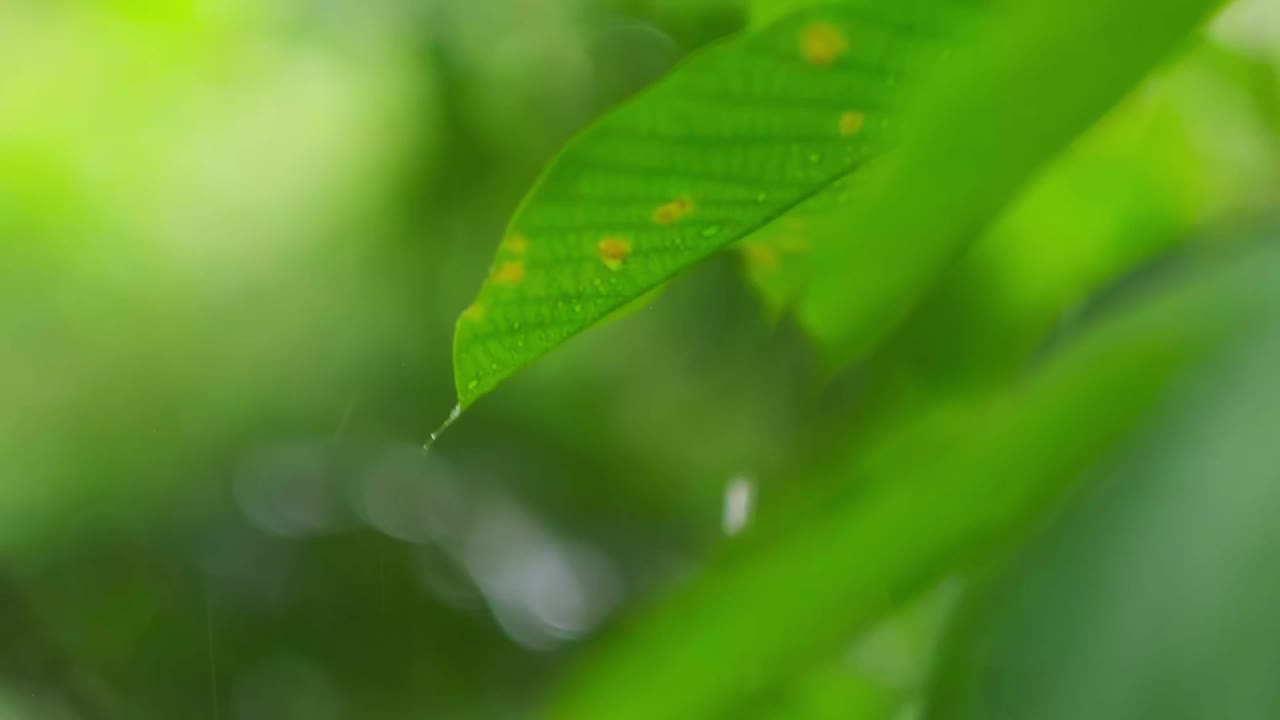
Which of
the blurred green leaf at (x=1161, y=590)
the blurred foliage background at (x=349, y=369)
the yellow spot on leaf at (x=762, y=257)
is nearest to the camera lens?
the blurred green leaf at (x=1161, y=590)

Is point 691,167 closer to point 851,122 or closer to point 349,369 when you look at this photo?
point 851,122

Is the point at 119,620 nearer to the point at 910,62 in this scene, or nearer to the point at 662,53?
the point at 662,53

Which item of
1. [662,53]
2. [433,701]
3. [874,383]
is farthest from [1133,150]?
[433,701]

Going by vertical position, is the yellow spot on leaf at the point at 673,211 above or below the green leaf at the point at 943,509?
above

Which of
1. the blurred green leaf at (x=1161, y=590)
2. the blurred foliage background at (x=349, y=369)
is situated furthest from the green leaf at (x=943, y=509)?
the blurred foliage background at (x=349, y=369)

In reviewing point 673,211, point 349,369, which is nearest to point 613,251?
point 673,211

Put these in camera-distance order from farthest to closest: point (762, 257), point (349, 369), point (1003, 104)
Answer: point (349, 369)
point (762, 257)
point (1003, 104)

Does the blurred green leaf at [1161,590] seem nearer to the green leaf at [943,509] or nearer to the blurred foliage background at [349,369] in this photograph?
the green leaf at [943,509]

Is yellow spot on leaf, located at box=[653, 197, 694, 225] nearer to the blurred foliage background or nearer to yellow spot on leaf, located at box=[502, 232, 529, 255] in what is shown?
yellow spot on leaf, located at box=[502, 232, 529, 255]

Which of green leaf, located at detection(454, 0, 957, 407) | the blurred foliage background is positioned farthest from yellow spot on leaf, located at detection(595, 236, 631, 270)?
the blurred foliage background
